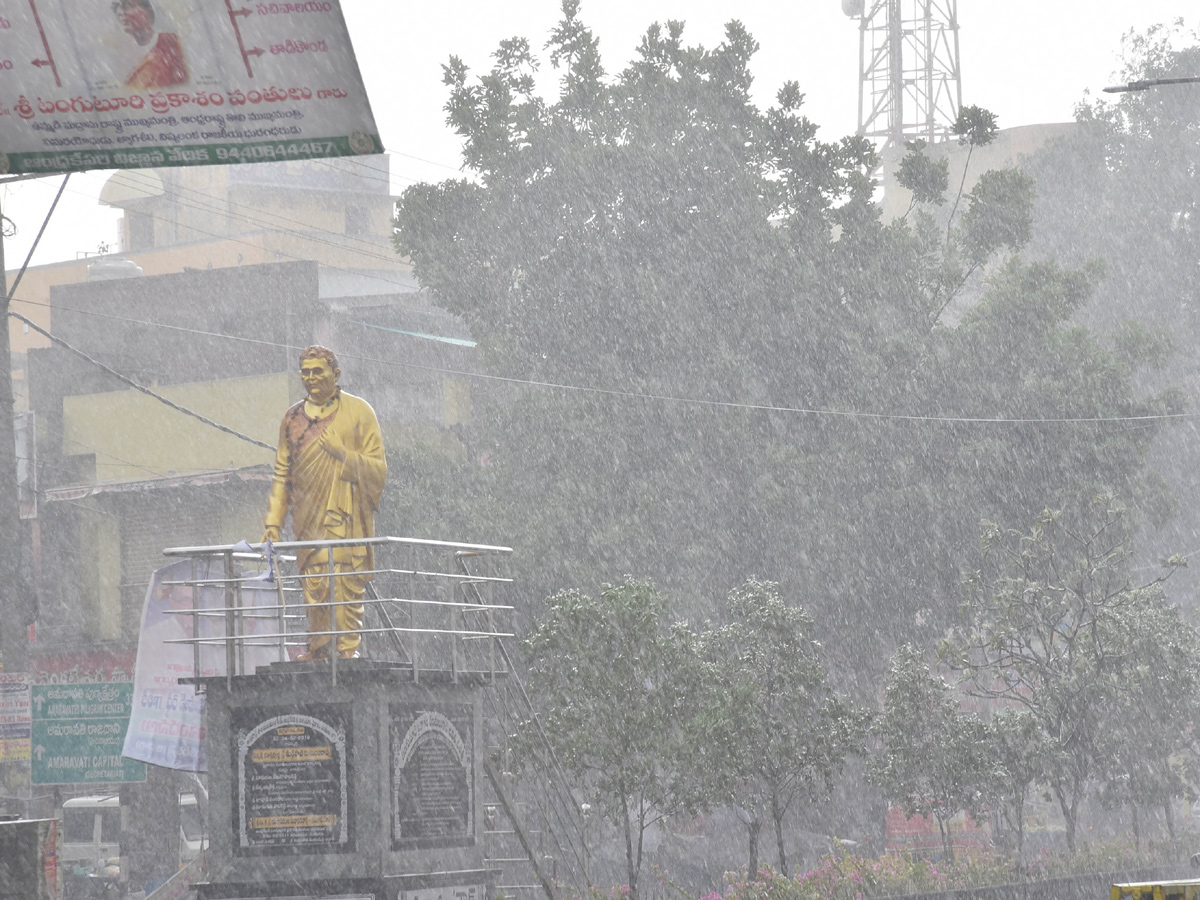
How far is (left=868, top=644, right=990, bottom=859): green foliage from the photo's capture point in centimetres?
1803

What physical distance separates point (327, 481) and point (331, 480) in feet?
0.13

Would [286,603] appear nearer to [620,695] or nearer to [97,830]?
[620,695]

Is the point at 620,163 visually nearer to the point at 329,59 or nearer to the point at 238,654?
the point at 238,654

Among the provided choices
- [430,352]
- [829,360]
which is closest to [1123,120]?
[430,352]

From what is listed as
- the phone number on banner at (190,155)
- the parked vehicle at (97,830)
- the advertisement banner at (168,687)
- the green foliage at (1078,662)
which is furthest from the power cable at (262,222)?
the phone number on banner at (190,155)

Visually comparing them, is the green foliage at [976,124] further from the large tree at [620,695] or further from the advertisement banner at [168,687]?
the advertisement banner at [168,687]

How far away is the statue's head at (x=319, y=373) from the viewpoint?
12492 mm

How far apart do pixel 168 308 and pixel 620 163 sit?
15.6 m

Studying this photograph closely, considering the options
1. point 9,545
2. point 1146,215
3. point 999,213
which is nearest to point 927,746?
point 9,545

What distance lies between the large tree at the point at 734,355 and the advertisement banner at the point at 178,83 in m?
19.9

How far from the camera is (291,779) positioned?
11391 mm

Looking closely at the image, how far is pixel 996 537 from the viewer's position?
2066 centimetres

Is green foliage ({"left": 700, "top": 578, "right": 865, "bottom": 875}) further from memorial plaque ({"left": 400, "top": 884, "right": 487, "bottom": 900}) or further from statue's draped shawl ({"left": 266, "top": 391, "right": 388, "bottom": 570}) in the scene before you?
statue's draped shawl ({"left": 266, "top": 391, "right": 388, "bottom": 570})

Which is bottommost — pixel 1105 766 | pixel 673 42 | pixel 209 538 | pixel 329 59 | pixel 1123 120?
pixel 1105 766
